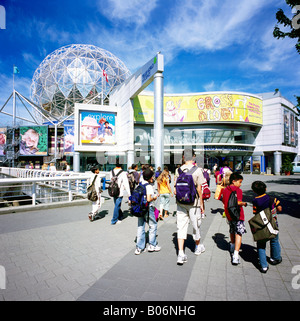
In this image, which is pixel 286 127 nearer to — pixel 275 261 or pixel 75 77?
pixel 275 261

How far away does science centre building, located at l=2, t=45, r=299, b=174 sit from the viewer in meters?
24.9

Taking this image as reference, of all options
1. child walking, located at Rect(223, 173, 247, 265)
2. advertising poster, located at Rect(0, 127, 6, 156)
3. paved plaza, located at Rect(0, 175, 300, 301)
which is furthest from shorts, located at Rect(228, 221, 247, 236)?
advertising poster, located at Rect(0, 127, 6, 156)

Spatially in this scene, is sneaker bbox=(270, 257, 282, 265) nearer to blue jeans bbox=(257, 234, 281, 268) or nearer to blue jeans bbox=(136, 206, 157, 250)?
blue jeans bbox=(257, 234, 281, 268)

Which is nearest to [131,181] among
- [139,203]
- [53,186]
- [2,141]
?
[139,203]

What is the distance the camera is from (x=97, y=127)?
82.2 feet

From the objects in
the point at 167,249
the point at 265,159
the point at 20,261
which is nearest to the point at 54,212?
the point at 20,261

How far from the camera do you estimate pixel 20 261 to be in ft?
11.4

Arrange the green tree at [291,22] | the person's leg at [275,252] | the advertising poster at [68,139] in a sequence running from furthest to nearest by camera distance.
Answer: the advertising poster at [68,139] → the green tree at [291,22] → the person's leg at [275,252]

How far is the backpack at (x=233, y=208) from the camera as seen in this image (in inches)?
128

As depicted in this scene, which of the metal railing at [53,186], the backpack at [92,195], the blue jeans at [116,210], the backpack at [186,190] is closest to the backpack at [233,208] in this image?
the backpack at [186,190]

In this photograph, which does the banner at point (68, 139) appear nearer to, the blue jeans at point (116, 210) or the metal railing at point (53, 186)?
the metal railing at point (53, 186)

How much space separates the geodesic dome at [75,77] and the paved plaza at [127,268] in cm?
3433

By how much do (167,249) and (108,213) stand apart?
3561mm
